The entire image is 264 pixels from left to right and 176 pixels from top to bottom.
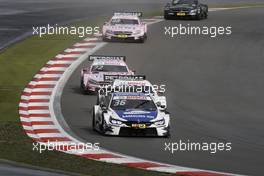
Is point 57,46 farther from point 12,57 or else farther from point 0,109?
point 0,109

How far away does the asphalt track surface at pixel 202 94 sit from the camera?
91.9 feet

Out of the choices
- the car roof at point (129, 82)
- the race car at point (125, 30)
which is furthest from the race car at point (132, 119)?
the race car at point (125, 30)

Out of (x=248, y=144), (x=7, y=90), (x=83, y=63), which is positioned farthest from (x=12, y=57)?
(x=248, y=144)

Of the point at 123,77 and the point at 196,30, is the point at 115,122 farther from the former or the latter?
the point at 196,30

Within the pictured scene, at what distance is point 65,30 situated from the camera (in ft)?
181

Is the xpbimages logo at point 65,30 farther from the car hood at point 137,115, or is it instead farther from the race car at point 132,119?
the car hood at point 137,115

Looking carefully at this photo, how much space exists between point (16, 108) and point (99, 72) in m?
4.94

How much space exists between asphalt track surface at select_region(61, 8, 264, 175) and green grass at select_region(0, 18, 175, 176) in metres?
1.78

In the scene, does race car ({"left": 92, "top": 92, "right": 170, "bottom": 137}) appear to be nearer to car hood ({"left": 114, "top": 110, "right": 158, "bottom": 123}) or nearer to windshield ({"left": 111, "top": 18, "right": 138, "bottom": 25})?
car hood ({"left": 114, "top": 110, "right": 158, "bottom": 123})

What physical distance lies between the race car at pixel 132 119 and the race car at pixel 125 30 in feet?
63.3

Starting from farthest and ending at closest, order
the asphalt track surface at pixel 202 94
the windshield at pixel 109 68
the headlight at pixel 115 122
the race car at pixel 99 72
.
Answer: the windshield at pixel 109 68 → the race car at pixel 99 72 → the headlight at pixel 115 122 → the asphalt track surface at pixel 202 94

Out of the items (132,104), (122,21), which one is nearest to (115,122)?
(132,104)

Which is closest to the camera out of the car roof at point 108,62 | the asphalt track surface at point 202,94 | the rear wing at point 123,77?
the asphalt track surface at point 202,94

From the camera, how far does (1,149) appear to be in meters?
27.8
